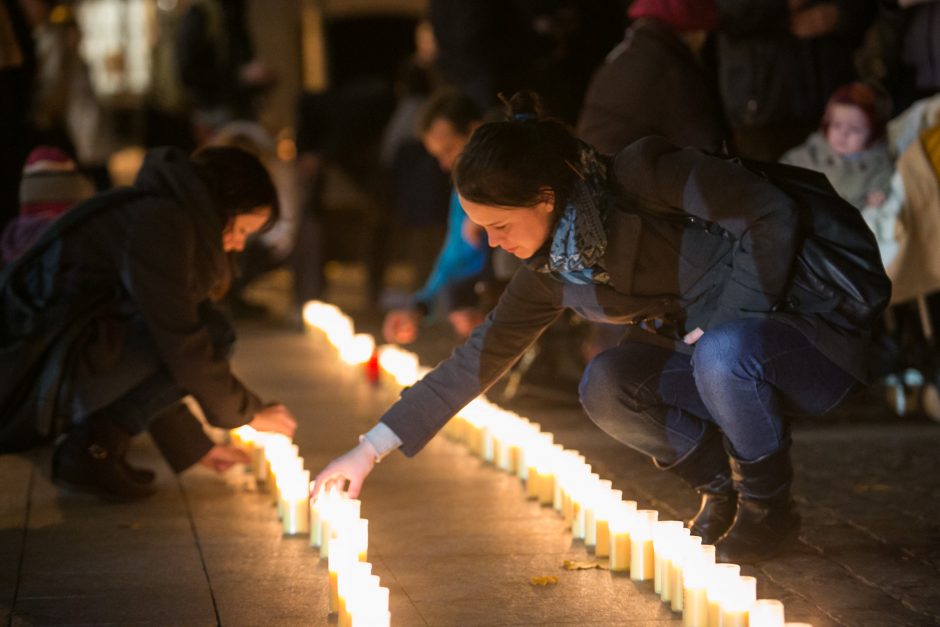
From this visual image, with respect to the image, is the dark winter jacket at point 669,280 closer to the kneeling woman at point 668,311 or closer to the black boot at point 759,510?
the kneeling woman at point 668,311

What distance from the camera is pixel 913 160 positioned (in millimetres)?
6133

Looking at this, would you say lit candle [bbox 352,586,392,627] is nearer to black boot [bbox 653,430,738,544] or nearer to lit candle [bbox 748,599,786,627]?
lit candle [bbox 748,599,786,627]

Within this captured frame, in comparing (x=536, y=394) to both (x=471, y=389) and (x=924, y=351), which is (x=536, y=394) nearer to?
(x=924, y=351)

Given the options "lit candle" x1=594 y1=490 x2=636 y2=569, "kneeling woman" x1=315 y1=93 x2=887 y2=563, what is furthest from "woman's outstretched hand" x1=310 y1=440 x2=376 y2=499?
A: "lit candle" x1=594 y1=490 x2=636 y2=569

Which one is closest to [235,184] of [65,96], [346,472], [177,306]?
[177,306]

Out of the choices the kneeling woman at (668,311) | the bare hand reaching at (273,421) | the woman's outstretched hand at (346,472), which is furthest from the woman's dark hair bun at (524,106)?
the bare hand reaching at (273,421)

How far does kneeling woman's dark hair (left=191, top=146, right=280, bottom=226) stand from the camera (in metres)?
4.96

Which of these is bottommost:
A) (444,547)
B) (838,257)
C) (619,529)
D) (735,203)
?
(444,547)

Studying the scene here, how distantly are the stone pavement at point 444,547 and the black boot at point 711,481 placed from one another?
220 mm

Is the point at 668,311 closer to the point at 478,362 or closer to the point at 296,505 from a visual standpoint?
the point at 478,362

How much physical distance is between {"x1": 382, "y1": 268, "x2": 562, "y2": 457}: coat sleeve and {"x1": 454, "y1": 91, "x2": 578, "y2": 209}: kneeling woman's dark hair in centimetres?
38

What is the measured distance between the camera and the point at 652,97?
19.1ft

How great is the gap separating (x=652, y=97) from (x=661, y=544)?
2407mm

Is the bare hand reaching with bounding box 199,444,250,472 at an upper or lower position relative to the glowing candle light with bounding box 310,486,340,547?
lower
